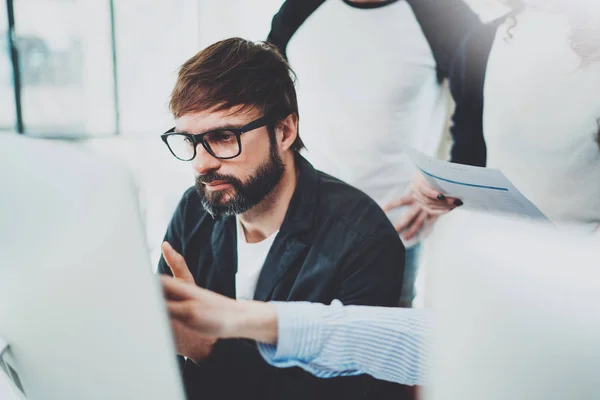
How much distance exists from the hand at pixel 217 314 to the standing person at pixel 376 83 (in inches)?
14.7

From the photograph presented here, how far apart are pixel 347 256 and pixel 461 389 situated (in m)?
0.65

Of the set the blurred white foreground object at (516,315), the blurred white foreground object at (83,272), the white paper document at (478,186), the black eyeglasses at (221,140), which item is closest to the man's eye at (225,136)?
the black eyeglasses at (221,140)

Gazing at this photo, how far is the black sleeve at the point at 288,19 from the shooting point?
0.99 metres

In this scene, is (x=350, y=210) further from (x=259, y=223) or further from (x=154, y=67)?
(x=154, y=67)

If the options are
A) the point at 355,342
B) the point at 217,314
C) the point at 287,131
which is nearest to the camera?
the point at 217,314

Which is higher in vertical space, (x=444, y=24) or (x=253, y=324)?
(x=444, y=24)

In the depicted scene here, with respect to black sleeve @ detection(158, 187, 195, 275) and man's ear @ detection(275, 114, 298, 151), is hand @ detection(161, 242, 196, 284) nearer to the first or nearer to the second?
black sleeve @ detection(158, 187, 195, 275)

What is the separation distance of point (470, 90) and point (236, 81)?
436 mm

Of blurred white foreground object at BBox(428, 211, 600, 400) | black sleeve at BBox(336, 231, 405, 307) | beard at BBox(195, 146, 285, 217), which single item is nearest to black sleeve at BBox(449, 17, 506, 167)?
black sleeve at BBox(336, 231, 405, 307)

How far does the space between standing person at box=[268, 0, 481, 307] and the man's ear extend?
69 mm

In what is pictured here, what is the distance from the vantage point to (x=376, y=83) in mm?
985

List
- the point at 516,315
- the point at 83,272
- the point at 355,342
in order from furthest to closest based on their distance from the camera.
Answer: the point at 355,342
the point at 83,272
the point at 516,315

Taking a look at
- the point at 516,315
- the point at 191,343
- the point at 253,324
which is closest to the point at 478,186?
the point at 253,324

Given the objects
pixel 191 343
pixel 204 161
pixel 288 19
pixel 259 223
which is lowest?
pixel 191 343
